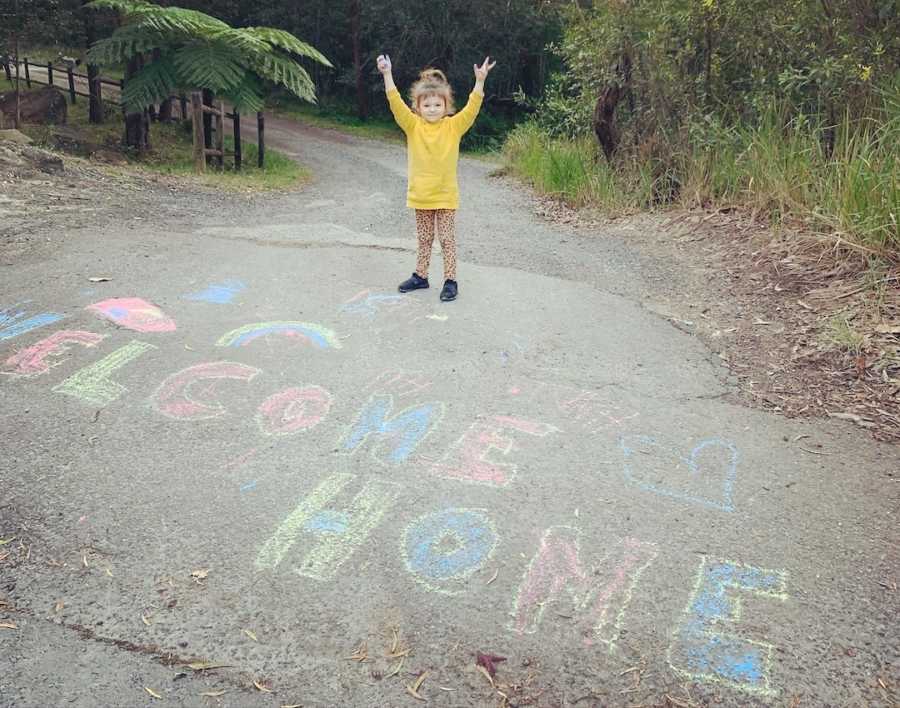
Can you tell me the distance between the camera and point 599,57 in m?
10.2

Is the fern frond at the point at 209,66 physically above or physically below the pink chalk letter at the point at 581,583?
above

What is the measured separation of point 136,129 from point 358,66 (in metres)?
13.0

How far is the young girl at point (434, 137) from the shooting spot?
210 inches

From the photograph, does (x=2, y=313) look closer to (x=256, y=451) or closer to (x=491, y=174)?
(x=256, y=451)

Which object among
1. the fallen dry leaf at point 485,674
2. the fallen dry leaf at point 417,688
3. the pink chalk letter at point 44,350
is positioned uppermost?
the pink chalk letter at point 44,350

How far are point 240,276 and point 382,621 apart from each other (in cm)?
400

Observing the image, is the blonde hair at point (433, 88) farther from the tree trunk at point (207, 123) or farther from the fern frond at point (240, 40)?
the tree trunk at point (207, 123)

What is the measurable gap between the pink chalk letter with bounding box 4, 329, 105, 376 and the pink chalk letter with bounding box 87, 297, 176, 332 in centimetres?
26

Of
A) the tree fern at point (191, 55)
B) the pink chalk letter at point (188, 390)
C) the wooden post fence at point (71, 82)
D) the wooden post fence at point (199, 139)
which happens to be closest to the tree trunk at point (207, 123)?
the wooden post fence at point (199, 139)

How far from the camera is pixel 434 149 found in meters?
5.36

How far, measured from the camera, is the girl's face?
210 inches

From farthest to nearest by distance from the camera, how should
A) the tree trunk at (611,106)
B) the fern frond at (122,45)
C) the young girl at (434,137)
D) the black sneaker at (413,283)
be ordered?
the fern frond at (122,45) < the tree trunk at (611,106) < the black sneaker at (413,283) < the young girl at (434,137)

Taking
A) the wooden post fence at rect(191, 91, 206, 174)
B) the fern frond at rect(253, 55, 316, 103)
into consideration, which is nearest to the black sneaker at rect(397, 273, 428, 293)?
the fern frond at rect(253, 55, 316, 103)

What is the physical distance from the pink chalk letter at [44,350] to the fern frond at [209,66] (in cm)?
782
